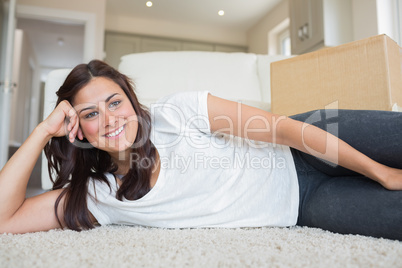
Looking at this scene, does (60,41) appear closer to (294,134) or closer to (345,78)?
(345,78)

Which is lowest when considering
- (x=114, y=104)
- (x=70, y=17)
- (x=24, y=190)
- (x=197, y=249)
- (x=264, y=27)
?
(x=197, y=249)

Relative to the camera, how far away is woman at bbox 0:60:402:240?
920mm

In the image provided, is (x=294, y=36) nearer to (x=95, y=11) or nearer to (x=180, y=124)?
(x=95, y=11)

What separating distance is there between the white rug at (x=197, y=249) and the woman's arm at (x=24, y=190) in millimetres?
63

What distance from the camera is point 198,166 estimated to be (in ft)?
3.27

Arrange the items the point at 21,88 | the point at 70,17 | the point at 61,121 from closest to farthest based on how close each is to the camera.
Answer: the point at 61,121 → the point at 70,17 → the point at 21,88

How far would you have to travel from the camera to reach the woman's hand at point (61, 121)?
104 centimetres

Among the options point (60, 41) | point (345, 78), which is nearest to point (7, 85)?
point (345, 78)

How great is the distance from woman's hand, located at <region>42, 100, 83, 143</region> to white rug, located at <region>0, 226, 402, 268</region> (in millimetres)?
311

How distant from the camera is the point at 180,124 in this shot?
1.02m

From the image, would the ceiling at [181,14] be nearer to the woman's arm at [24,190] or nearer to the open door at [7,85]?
the open door at [7,85]

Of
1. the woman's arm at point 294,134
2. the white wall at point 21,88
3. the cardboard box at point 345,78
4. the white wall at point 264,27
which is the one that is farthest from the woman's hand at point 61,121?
the white wall at point 21,88

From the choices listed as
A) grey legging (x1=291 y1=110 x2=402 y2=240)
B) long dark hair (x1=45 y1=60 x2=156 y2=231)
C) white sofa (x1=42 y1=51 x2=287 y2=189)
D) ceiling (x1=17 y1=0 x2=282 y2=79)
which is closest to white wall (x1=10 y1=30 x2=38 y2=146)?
ceiling (x1=17 y1=0 x2=282 y2=79)

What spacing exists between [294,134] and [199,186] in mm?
317
